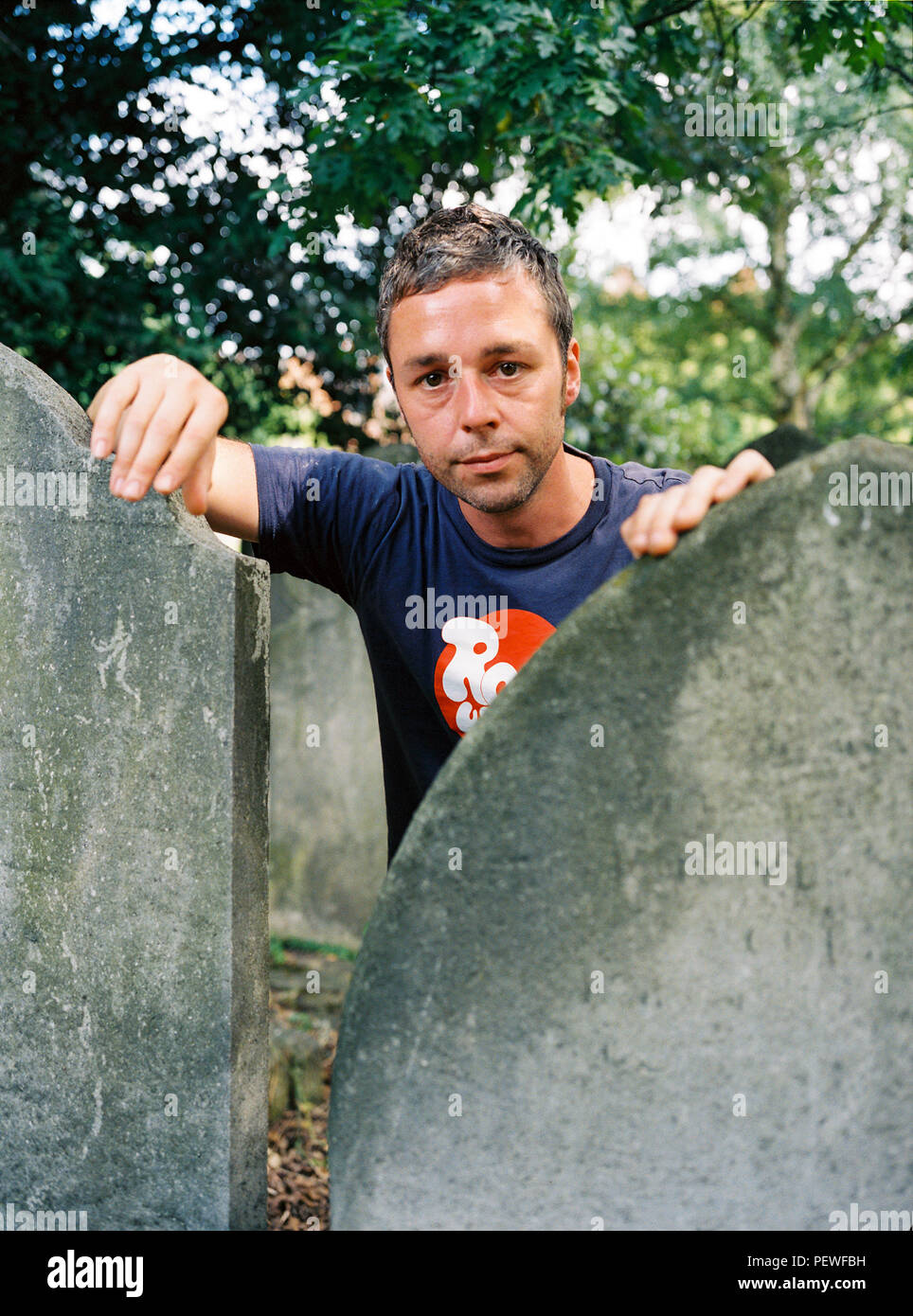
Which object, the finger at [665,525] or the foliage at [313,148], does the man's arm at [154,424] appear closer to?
the finger at [665,525]

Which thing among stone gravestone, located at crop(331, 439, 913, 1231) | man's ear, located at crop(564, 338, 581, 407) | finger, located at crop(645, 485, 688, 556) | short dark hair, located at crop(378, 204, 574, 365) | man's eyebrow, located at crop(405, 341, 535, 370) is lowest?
stone gravestone, located at crop(331, 439, 913, 1231)

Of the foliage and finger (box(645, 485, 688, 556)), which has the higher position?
the foliage

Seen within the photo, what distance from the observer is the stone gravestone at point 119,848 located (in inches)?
73.5

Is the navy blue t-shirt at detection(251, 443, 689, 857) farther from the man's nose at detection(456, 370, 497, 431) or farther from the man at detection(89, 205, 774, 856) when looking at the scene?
the man's nose at detection(456, 370, 497, 431)

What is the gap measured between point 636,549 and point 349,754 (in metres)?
4.97

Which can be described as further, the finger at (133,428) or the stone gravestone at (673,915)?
the finger at (133,428)

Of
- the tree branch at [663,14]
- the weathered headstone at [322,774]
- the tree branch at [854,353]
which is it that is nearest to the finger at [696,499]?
the tree branch at [663,14]

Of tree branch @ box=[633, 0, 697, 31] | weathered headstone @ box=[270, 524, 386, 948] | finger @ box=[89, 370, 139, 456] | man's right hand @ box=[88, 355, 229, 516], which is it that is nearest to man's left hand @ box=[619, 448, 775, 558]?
man's right hand @ box=[88, 355, 229, 516]

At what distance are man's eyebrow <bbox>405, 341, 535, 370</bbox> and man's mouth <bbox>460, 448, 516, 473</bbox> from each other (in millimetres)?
198

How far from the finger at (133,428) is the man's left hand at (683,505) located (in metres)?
0.85

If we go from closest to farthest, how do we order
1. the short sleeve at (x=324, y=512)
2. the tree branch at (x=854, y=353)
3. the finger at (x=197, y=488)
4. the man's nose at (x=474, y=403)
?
the finger at (x=197, y=488) → the man's nose at (x=474, y=403) → the short sleeve at (x=324, y=512) → the tree branch at (x=854, y=353)

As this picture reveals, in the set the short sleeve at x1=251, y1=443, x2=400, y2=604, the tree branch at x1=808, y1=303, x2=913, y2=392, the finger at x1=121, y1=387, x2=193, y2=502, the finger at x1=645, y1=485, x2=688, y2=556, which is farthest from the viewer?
the tree branch at x1=808, y1=303, x2=913, y2=392

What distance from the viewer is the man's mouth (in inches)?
88.0

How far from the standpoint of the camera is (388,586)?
97.7 inches
